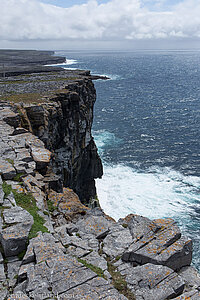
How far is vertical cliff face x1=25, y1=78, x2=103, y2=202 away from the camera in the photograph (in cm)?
2619

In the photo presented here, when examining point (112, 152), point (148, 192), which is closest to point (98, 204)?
point (148, 192)

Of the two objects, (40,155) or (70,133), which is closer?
(40,155)

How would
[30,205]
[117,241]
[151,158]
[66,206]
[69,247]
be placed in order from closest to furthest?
1. [69,247]
2. [117,241]
3. [30,205]
4. [66,206]
5. [151,158]

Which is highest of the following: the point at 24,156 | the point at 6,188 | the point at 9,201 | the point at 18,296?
the point at 24,156

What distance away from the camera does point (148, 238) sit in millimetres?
12672

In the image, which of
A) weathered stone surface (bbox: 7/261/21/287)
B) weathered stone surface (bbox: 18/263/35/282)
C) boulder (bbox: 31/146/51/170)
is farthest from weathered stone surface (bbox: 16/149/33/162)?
weathered stone surface (bbox: 18/263/35/282)

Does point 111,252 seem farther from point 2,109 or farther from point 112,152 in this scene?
point 112,152

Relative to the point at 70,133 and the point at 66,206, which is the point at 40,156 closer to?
the point at 66,206

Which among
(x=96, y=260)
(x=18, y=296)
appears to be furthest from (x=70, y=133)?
(x=18, y=296)

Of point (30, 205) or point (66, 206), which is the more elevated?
point (30, 205)

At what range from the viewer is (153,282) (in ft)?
33.0

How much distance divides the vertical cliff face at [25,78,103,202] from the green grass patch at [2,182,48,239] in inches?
372

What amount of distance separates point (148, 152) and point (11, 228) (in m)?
56.6

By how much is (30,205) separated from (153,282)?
7.16 m
